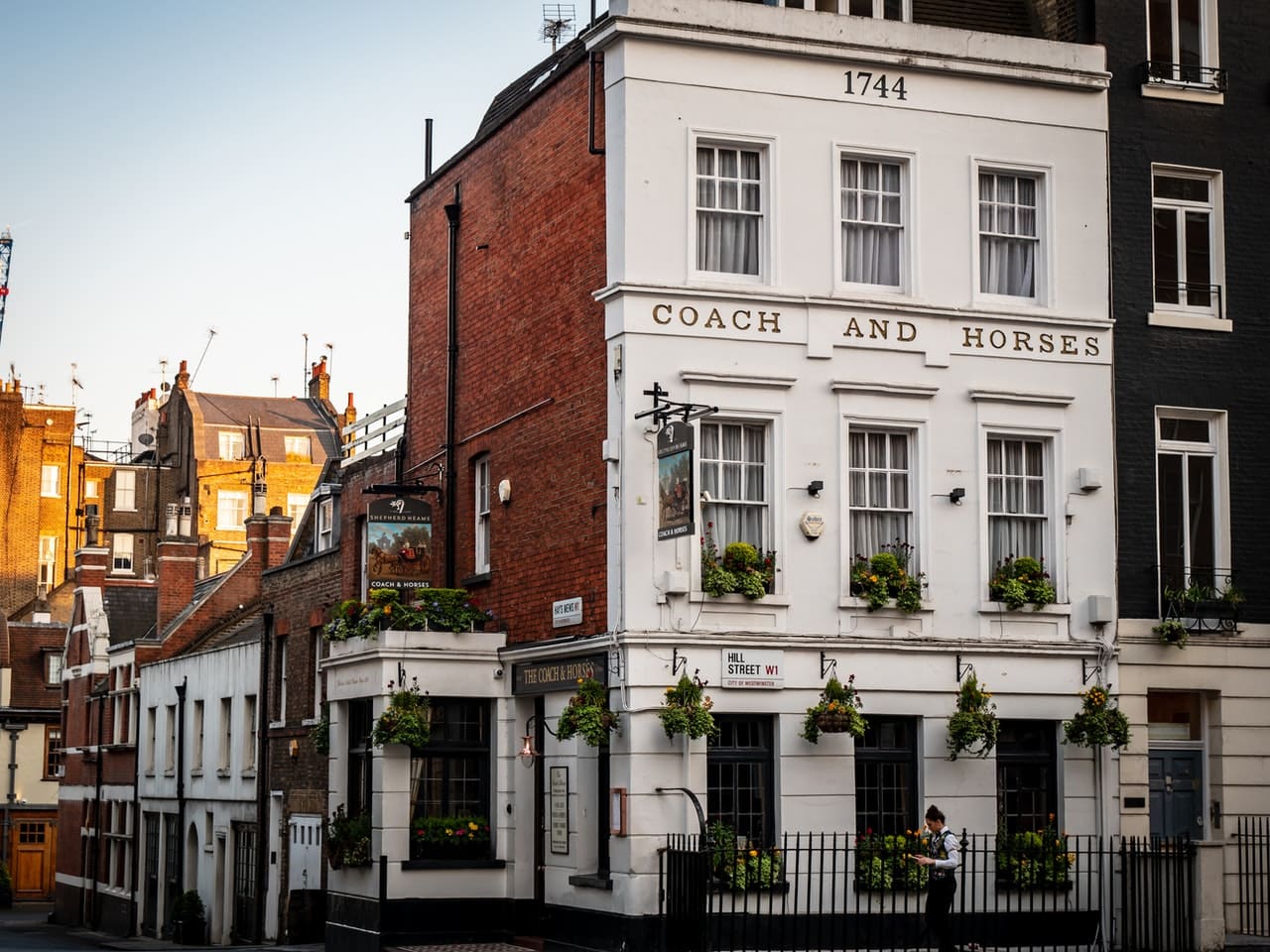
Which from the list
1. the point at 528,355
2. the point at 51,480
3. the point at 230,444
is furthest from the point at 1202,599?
the point at 51,480

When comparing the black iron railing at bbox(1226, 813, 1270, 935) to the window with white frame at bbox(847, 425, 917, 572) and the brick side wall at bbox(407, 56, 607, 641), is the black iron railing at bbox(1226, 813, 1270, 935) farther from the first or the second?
the brick side wall at bbox(407, 56, 607, 641)

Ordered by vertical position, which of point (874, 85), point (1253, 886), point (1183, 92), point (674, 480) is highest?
point (1183, 92)

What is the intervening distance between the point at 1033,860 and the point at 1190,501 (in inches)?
217

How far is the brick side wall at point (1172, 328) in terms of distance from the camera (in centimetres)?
2503

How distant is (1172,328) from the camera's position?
25406mm

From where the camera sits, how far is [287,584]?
3853 centimetres

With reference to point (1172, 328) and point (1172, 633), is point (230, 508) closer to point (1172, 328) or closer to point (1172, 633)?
point (1172, 328)

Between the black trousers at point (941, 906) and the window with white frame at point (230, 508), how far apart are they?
7169 centimetres

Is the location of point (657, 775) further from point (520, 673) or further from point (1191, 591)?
point (1191, 591)

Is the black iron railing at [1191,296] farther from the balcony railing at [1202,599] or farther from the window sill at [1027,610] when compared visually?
the window sill at [1027,610]

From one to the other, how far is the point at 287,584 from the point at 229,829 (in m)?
7.30

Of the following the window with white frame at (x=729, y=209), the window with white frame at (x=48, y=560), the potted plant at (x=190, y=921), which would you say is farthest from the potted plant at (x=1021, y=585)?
the window with white frame at (x=48, y=560)

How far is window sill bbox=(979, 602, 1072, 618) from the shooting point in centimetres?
2400

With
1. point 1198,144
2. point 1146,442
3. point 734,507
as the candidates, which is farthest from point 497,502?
point 1198,144
